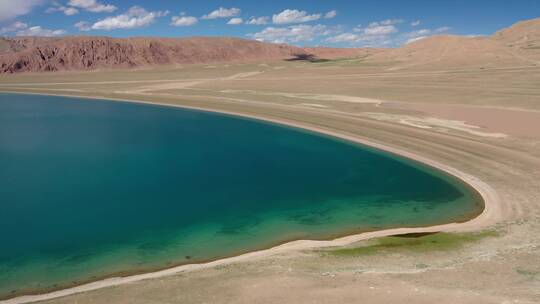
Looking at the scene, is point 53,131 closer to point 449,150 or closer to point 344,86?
point 449,150

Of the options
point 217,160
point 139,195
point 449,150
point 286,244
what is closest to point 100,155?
point 217,160

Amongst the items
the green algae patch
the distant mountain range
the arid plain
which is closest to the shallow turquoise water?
the green algae patch

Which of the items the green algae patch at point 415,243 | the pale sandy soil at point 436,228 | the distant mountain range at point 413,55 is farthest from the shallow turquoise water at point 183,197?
the distant mountain range at point 413,55

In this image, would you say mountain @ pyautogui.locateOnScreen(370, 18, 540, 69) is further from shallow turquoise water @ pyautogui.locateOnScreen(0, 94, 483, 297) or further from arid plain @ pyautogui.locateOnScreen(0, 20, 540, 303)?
shallow turquoise water @ pyautogui.locateOnScreen(0, 94, 483, 297)

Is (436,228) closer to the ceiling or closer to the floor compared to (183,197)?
closer to the ceiling

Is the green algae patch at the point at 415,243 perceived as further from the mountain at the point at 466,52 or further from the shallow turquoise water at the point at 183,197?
the mountain at the point at 466,52

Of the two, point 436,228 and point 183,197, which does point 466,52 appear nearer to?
point 436,228

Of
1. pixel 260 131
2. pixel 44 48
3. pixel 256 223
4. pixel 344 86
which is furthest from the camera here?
pixel 44 48

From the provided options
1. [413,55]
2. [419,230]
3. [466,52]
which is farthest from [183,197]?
[413,55]
